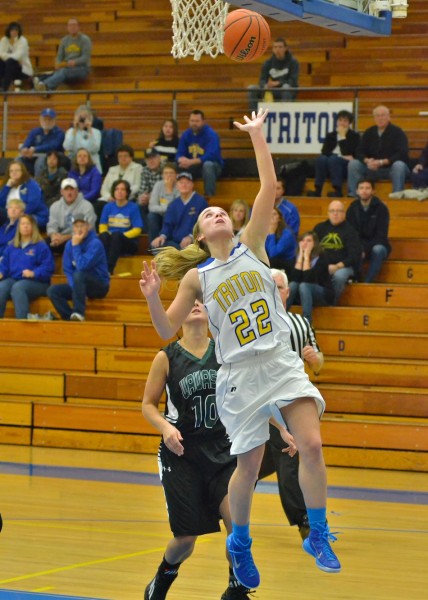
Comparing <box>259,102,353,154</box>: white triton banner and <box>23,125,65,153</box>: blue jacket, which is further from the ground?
<box>259,102,353,154</box>: white triton banner

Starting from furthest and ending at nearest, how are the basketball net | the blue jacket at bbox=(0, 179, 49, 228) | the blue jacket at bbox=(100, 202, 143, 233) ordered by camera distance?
the blue jacket at bbox=(0, 179, 49, 228) < the blue jacket at bbox=(100, 202, 143, 233) < the basketball net

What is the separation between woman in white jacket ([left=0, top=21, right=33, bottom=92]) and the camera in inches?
736

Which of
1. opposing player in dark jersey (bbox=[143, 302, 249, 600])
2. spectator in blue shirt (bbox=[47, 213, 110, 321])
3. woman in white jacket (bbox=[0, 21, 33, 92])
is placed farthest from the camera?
woman in white jacket (bbox=[0, 21, 33, 92])

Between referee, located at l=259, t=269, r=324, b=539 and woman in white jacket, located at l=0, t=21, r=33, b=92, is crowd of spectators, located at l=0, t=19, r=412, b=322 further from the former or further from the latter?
referee, located at l=259, t=269, r=324, b=539

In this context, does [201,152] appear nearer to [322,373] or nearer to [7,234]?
[7,234]

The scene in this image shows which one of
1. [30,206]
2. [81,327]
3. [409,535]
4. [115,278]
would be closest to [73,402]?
[81,327]

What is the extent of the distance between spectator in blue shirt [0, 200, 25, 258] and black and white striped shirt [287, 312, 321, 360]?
7497mm

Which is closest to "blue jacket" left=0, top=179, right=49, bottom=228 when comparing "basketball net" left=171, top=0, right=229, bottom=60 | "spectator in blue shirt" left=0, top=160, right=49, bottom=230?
"spectator in blue shirt" left=0, top=160, right=49, bottom=230

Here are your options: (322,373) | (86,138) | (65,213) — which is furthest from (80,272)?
(322,373)

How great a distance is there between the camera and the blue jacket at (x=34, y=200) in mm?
15289

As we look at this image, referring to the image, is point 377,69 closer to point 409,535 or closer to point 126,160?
point 126,160

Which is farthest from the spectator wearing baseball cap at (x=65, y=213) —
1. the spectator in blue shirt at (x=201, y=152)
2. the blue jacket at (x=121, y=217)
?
the spectator in blue shirt at (x=201, y=152)

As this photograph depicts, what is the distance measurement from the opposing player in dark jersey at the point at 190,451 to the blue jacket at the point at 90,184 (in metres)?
9.33

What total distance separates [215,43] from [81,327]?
560 centimetres
